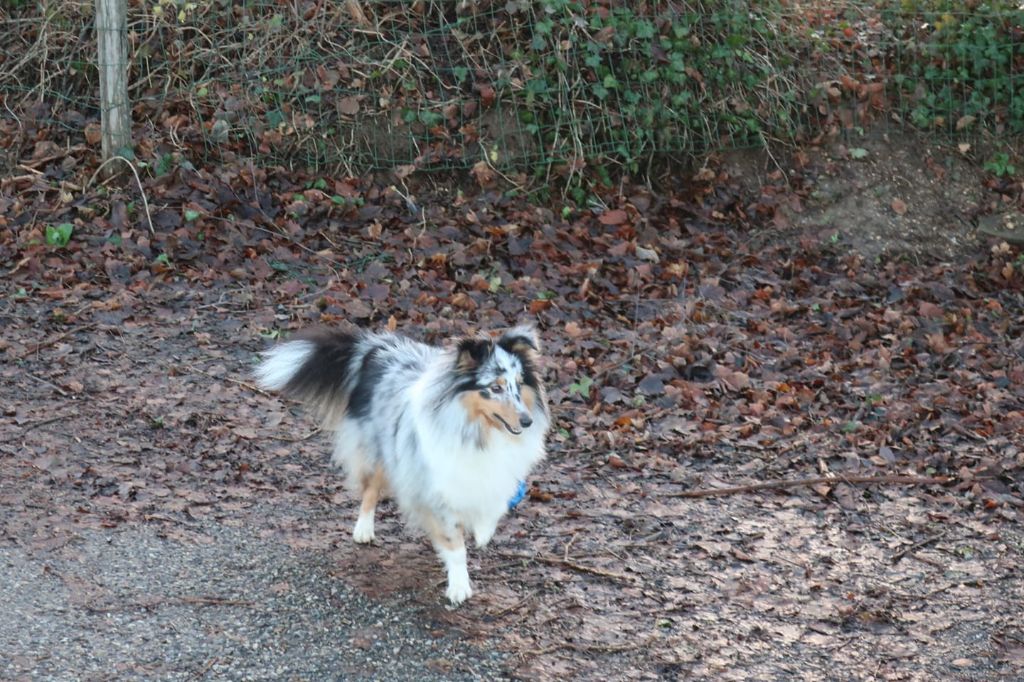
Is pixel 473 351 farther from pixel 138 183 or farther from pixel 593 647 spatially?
pixel 138 183

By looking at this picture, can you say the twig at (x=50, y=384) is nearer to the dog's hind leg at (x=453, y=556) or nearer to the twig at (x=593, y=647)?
the dog's hind leg at (x=453, y=556)


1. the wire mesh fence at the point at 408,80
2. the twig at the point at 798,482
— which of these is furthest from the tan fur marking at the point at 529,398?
the wire mesh fence at the point at 408,80

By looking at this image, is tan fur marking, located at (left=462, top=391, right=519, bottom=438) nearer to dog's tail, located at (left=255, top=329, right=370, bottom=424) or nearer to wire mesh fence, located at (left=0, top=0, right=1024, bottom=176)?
dog's tail, located at (left=255, top=329, right=370, bottom=424)

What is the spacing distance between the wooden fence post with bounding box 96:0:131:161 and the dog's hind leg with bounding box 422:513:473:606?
15.1 ft

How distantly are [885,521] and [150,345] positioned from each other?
397 cm

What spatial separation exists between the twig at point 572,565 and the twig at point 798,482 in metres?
0.82

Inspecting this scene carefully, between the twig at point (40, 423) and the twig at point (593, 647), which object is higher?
the twig at point (593, 647)

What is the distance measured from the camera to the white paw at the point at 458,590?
14.5 ft

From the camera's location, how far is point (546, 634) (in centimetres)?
428

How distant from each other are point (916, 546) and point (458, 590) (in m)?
2.11

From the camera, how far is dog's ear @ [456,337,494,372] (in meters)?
4.23

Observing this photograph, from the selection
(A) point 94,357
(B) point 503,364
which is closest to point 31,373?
(A) point 94,357

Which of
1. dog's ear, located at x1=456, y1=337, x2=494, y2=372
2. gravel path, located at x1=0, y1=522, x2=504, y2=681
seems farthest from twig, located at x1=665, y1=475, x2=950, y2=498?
gravel path, located at x1=0, y1=522, x2=504, y2=681

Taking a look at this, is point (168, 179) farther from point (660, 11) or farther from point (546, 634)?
point (546, 634)
